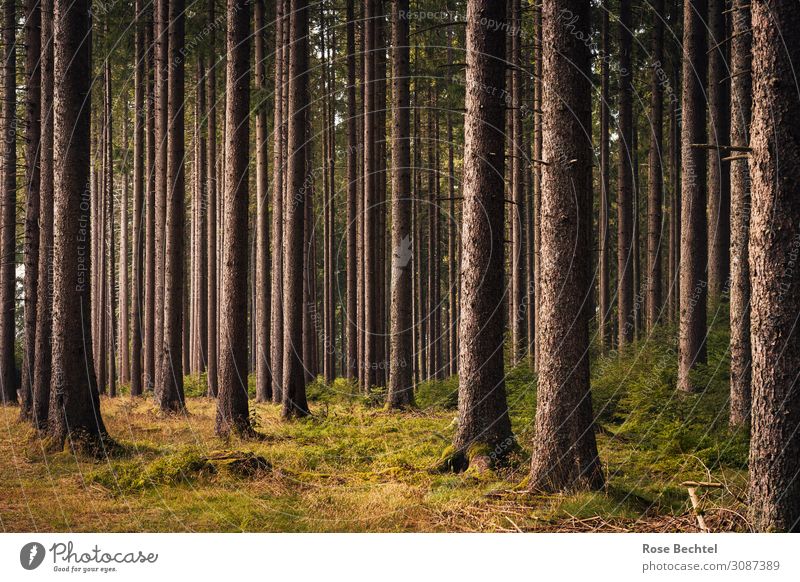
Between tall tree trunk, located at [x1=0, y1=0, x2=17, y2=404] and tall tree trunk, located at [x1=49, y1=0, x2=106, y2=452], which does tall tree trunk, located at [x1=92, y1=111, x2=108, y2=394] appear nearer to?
tall tree trunk, located at [x1=0, y1=0, x2=17, y2=404]

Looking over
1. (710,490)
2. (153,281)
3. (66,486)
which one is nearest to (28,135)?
(153,281)

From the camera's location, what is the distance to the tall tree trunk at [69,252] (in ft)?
43.0

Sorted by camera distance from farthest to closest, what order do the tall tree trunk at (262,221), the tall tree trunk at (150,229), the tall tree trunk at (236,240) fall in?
1. the tall tree trunk at (150,229)
2. the tall tree trunk at (262,221)
3. the tall tree trunk at (236,240)

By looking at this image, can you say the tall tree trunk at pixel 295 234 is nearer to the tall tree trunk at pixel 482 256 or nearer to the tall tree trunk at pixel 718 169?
the tall tree trunk at pixel 482 256

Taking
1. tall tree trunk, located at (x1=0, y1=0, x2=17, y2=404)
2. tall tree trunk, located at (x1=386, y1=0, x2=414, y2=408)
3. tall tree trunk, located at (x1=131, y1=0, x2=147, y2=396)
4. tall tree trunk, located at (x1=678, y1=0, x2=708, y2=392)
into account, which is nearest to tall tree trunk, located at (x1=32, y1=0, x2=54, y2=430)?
tall tree trunk, located at (x1=0, y1=0, x2=17, y2=404)

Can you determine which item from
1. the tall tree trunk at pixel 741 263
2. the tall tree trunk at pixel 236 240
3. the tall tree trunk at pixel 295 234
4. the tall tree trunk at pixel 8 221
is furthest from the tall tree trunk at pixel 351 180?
the tall tree trunk at pixel 741 263

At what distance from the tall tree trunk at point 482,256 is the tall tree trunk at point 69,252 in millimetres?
6728

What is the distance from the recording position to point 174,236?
1812 centimetres

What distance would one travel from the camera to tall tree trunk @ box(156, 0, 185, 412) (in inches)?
717

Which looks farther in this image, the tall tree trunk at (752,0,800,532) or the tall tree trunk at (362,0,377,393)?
the tall tree trunk at (362,0,377,393)

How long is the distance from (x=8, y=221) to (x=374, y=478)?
46.9 ft

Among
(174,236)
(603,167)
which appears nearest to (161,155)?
(174,236)

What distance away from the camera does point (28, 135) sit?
18078 millimetres
